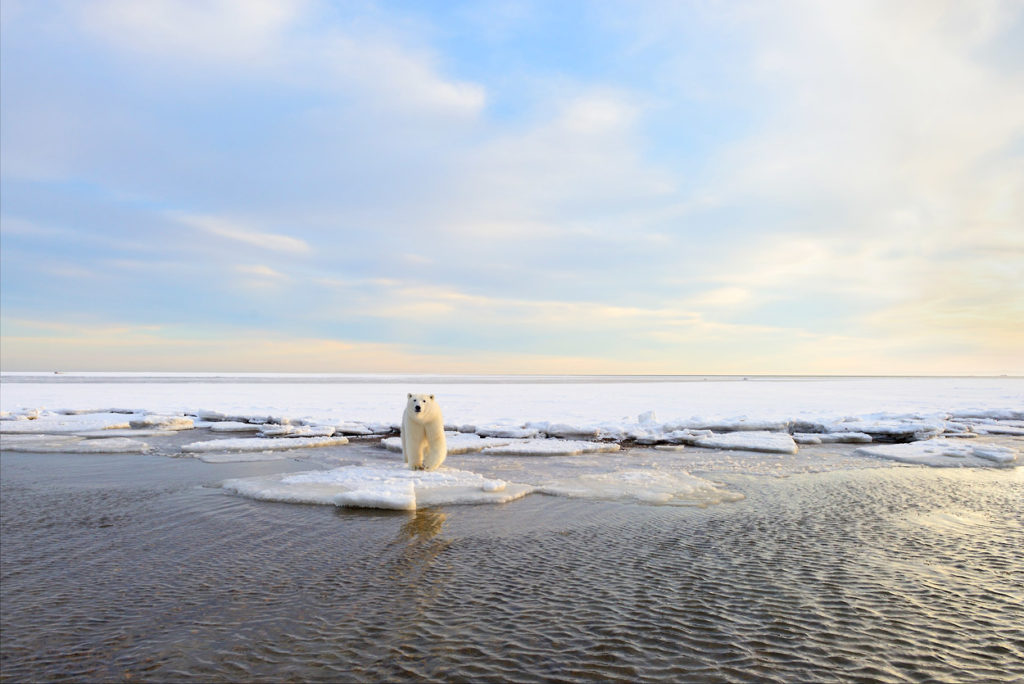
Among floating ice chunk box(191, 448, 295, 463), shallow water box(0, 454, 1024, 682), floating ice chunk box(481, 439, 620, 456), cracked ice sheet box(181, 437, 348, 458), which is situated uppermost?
cracked ice sheet box(181, 437, 348, 458)

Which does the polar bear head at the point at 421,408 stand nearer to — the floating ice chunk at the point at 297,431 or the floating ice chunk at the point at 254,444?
the floating ice chunk at the point at 254,444

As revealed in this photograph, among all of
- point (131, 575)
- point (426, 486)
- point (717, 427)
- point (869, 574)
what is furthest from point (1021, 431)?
point (131, 575)

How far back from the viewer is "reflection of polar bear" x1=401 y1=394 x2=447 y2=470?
8703 mm

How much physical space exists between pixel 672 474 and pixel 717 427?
7.97 meters

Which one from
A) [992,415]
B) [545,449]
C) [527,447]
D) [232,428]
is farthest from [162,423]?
[992,415]

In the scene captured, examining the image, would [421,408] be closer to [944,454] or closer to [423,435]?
[423,435]

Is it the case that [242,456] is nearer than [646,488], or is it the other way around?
[646,488]

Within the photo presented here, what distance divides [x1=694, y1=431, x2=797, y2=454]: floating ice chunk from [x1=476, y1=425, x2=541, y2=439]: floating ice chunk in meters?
4.27

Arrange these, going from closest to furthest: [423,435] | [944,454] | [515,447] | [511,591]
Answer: [511,591] < [423,435] < [944,454] < [515,447]

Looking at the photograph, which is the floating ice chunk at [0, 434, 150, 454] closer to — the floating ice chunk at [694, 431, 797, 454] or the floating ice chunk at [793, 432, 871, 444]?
the floating ice chunk at [694, 431, 797, 454]

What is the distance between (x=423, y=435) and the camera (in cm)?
903

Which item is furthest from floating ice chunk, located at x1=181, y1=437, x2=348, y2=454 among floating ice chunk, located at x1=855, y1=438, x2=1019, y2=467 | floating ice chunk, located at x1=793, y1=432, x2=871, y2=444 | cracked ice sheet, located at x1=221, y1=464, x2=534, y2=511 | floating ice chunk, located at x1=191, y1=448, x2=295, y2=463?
floating ice chunk, located at x1=855, y1=438, x2=1019, y2=467

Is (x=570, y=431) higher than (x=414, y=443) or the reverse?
the reverse

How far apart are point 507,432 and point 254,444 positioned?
Result: 20.0 ft
